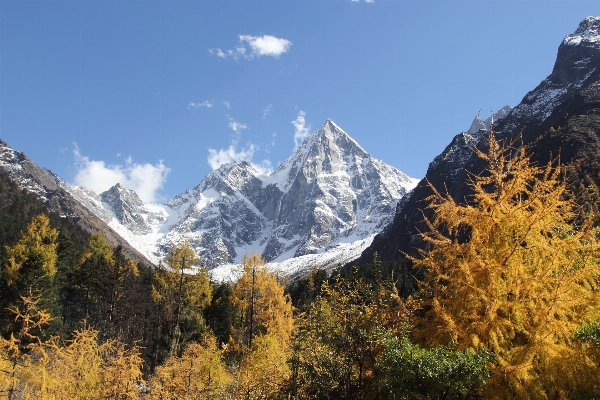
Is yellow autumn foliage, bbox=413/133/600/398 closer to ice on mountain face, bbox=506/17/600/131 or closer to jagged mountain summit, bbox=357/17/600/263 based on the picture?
jagged mountain summit, bbox=357/17/600/263

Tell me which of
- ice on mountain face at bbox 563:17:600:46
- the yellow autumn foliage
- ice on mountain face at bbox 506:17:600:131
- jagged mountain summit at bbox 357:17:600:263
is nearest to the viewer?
the yellow autumn foliage

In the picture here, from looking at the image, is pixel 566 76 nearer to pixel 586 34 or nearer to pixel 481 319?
pixel 586 34

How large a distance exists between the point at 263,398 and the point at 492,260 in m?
8.16

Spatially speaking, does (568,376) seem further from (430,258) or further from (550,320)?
(430,258)

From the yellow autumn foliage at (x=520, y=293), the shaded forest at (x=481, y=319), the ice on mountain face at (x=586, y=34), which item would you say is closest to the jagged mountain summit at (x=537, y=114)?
the ice on mountain face at (x=586, y=34)

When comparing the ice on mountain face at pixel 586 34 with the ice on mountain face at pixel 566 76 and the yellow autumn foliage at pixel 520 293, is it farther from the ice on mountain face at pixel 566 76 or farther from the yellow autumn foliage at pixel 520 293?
the yellow autumn foliage at pixel 520 293

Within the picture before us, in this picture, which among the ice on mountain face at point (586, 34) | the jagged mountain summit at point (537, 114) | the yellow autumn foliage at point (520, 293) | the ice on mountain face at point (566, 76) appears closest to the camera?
the yellow autumn foliage at point (520, 293)

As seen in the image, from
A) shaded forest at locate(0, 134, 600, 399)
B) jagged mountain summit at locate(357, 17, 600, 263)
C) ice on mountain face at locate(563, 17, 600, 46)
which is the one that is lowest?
shaded forest at locate(0, 134, 600, 399)

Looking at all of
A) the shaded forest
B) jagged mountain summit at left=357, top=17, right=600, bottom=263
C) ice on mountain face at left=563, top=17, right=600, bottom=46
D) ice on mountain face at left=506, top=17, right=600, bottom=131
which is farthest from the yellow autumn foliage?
ice on mountain face at left=563, top=17, right=600, bottom=46

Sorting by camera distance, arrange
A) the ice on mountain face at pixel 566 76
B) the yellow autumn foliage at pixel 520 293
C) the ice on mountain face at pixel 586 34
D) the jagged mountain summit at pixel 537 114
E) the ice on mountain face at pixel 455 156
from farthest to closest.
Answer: the ice on mountain face at pixel 586 34 → the ice on mountain face at pixel 455 156 → the ice on mountain face at pixel 566 76 → the jagged mountain summit at pixel 537 114 → the yellow autumn foliage at pixel 520 293

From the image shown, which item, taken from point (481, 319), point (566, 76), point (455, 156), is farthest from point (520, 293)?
point (566, 76)

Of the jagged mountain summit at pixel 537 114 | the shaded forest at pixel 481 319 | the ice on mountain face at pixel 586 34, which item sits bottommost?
the shaded forest at pixel 481 319

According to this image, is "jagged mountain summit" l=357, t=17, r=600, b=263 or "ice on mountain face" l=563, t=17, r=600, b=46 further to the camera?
"ice on mountain face" l=563, t=17, r=600, b=46

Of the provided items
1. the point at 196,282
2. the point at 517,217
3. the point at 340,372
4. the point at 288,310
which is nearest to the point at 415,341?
the point at 340,372
